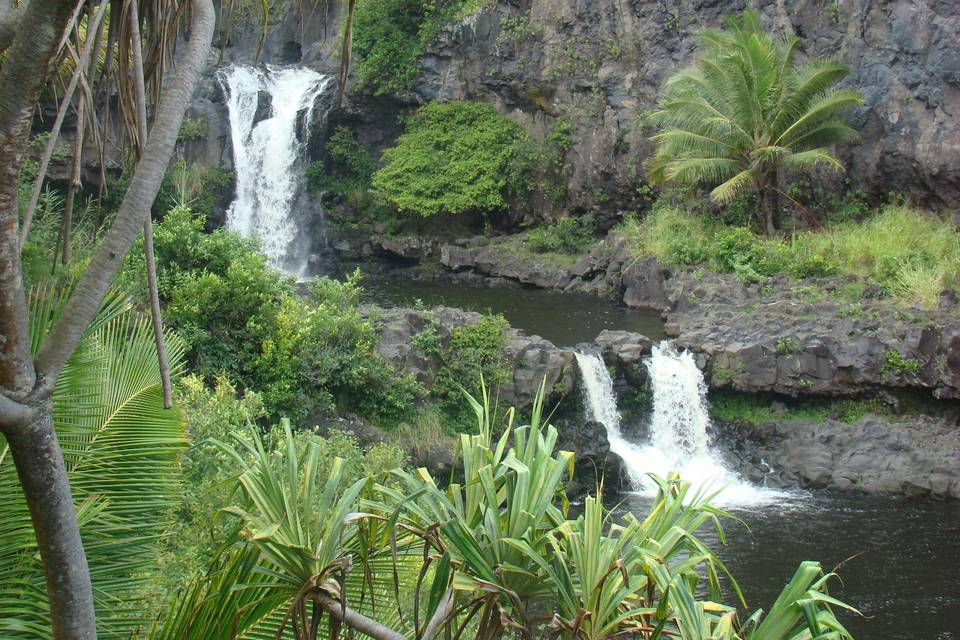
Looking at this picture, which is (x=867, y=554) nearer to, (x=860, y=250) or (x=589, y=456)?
(x=589, y=456)

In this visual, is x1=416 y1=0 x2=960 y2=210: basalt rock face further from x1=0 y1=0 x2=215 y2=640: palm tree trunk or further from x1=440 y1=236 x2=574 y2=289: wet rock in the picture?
x1=0 y1=0 x2=215 y2=640: palm tree trunk

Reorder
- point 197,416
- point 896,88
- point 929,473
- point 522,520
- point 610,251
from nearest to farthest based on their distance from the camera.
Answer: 1. point 522,520
2. point 197,416
3. point 929,473
4. point 896,88
5. point 610,251

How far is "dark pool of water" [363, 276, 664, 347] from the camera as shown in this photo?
65.4ft

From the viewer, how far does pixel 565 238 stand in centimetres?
2655

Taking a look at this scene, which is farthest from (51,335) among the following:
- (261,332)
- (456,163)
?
(456,163)

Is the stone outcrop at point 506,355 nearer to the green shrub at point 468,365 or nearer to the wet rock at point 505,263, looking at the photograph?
the green shrub at point 468,365

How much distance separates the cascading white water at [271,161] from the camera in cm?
2777

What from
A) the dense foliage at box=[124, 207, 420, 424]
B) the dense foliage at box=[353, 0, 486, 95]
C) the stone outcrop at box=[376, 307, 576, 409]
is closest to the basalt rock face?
the dense foliage at box=[353, 0, 486, 95]

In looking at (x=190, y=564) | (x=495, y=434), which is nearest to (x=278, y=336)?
(x=495, y=434)

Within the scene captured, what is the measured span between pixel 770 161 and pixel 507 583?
19.3 m

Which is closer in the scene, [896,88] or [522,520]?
[522,520]

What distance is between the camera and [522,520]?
3.89m

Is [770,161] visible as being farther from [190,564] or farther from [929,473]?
[190,564]

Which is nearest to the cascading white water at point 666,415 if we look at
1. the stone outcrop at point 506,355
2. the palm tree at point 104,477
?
the stone outcrop at point 506,355
